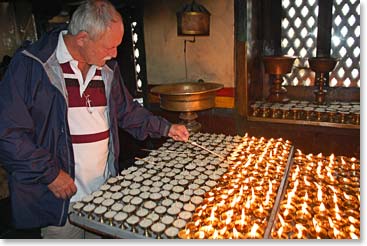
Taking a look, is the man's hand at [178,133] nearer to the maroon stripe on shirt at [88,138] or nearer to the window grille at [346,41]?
the maroon stripe on shirt at [88,138]

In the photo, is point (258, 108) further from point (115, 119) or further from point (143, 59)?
point (115, 119)

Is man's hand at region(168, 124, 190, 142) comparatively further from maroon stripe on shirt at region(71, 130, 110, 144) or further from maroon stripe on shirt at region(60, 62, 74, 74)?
maroon stripe on shirt at region(60, 62, 74, 74)

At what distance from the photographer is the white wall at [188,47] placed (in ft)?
15.8

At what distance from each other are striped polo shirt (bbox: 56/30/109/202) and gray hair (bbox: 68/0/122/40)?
30 cm

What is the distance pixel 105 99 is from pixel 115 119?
20 cm

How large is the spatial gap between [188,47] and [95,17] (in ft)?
10.2

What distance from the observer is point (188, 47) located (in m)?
5.17

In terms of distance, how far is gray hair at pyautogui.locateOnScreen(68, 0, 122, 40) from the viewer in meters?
2.17

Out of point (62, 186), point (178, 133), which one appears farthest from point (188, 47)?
point (62, 186)

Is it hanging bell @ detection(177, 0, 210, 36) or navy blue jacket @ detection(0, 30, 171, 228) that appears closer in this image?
navy blue jacket @ detection(0, 30, 171, 228)

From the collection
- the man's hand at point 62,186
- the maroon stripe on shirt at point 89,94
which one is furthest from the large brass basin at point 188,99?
the man's hand at point 62,186

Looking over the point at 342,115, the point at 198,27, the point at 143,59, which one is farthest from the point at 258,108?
the point at 143,59

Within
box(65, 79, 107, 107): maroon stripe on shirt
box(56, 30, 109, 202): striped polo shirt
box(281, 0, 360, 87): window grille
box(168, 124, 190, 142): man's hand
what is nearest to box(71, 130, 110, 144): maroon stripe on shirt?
box(56, 30, 109, 202): striped polo shirt

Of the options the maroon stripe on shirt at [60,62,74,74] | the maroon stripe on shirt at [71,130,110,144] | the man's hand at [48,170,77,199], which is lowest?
the man's hand at [48,170,77,199]
